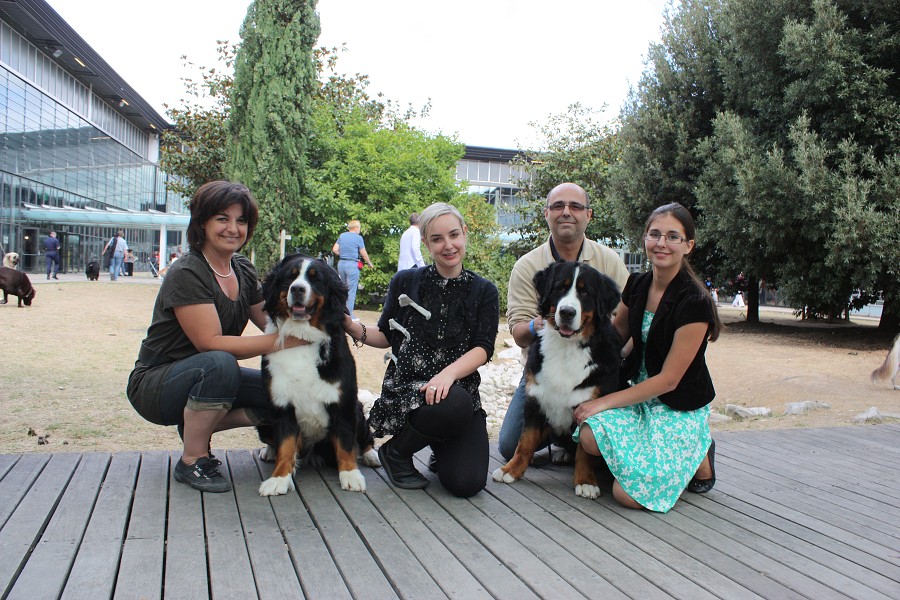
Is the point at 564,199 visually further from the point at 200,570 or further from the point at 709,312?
the point at 200,570

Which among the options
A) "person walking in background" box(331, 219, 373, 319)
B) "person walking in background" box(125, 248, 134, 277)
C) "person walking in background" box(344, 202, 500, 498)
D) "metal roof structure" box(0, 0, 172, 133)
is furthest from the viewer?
"person walking in background" box(125, 248, 134, 277)

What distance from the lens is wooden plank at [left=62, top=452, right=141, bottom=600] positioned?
2.03 metres

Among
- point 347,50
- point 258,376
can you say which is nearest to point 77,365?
point 258,376

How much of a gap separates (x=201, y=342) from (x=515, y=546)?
1.67m

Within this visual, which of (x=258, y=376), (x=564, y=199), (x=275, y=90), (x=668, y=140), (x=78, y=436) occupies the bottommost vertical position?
(x=78, y=436)

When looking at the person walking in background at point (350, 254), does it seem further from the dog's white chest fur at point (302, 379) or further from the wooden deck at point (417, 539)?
the dog's white chest fur at point (302, 379)

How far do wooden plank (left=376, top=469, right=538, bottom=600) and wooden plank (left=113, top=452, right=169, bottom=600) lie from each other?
1.00 m

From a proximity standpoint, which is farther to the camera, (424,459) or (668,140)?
(668,140)

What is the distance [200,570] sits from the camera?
7.14 ft

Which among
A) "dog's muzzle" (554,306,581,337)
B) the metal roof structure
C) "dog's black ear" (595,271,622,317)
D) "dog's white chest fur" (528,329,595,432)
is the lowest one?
"dog's white chest fur" (528,329,595,432)

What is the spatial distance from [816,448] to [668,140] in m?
10.7

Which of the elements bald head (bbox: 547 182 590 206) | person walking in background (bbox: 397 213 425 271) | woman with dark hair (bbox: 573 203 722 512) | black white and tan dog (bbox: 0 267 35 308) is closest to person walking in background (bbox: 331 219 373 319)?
person walking in background (bbox: 397 213 425 271)

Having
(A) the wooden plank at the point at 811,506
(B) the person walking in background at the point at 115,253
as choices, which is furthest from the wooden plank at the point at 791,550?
(B) the person walking in background at the point at 115,253

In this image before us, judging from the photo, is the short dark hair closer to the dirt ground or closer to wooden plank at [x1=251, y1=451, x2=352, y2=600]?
wooden plank at [x1=251, y1=451, x2=352, y2=600]
